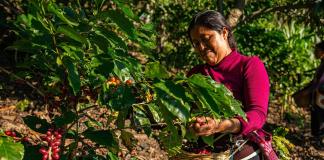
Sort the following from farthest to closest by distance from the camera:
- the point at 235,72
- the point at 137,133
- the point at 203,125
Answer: the point at 137,133 < the point at 235,72 < the point at 203,125

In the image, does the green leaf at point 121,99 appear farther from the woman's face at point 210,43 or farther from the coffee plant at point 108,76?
the woman's face at point 210,43

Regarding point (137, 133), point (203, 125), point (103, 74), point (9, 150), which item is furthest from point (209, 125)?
point (137, 133)

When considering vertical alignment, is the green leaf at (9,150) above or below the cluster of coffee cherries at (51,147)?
above

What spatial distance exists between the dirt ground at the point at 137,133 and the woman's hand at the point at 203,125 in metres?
2.46

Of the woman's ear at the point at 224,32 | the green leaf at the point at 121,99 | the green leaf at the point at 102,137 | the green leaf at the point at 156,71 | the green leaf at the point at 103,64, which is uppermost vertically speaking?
the woman's ear at the point at 224,32

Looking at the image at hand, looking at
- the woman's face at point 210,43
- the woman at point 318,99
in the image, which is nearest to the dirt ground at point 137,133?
the woman at point 318,99

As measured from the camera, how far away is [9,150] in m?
1.60

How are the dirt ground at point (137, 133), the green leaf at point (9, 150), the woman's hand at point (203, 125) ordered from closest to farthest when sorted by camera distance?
the green leaf at point (9, 150)
the woman's hand at point (203, 125)
the dirt ground at point (137, 133)

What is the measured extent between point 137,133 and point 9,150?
4.40 m

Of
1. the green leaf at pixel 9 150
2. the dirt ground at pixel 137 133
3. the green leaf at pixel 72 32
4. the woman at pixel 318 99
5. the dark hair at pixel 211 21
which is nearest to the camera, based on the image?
the green leaf at pixel 9 150

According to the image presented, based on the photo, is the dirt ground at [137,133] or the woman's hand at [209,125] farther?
the dirt ground at [137,133]

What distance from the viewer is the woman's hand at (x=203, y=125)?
2014 mm

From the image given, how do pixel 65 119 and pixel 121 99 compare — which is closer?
pixel 121 99

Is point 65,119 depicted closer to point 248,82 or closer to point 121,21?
point 121,21
